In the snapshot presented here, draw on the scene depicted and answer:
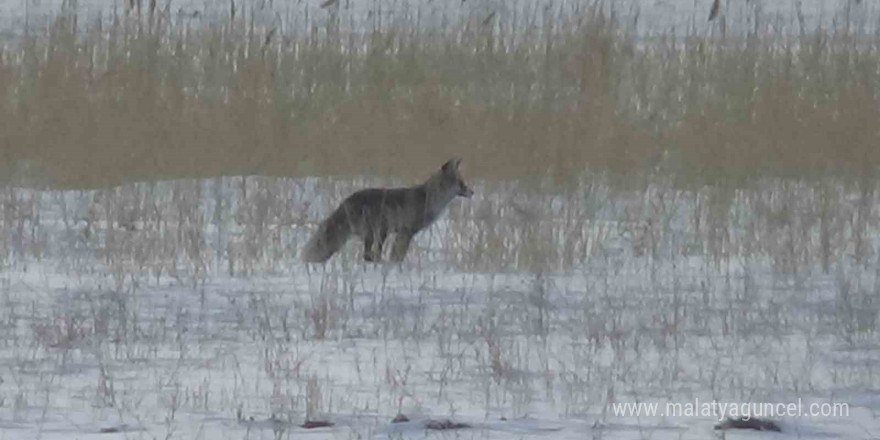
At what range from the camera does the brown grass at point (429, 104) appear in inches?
404

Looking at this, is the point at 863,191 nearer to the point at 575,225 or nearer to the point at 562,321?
the point at 575,225

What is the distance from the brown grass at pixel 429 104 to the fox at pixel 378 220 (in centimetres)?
171

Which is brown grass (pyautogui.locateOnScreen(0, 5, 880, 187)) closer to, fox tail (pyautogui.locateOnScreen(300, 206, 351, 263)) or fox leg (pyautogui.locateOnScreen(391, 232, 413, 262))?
fox leg (pyautogui.locateOnScreen(391, 232, 413, 262))

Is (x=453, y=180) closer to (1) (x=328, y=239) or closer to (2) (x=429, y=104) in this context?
(1) (x=328, y=239)

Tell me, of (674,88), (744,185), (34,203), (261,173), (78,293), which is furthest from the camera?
(674,88)

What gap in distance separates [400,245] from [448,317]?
1.98m

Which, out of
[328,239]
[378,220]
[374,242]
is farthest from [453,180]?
[328,239]

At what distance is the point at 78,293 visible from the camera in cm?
639

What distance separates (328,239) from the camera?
7.75 meters

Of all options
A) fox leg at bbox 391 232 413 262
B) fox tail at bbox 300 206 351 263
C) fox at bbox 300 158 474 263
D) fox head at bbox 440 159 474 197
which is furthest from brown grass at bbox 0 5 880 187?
fox tail at bbox 300 206 351 263

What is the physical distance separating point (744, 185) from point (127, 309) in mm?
4677

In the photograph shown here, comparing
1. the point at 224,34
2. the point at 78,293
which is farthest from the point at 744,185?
the point at 78,293

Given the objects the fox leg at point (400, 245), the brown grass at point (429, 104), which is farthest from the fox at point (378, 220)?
the brown grass at point (429, 104)

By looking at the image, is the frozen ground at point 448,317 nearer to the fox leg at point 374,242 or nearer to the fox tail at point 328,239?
the fox tail at point 328,239
